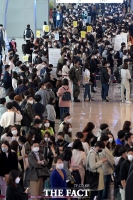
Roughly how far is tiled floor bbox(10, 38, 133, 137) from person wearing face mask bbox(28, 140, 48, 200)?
19.7ft

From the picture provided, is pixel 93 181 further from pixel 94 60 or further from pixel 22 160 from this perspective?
pixel 94 60

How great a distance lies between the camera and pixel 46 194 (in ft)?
28.8

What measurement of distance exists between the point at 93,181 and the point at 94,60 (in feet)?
39.2

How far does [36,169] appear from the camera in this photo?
356 inches

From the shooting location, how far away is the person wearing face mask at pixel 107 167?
366 inches

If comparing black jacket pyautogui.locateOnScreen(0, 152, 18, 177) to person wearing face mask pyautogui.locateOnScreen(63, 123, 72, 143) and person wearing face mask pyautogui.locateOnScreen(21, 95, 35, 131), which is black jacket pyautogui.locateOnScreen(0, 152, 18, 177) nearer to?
person wearing face mask pyautogui.locateOnScreen(63, 123, 72, 143)

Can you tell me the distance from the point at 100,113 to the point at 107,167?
7936 mm

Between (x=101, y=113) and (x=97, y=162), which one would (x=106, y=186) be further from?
(x=101, y=113)

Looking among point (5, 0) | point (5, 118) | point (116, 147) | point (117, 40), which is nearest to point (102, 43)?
point (117, 40)

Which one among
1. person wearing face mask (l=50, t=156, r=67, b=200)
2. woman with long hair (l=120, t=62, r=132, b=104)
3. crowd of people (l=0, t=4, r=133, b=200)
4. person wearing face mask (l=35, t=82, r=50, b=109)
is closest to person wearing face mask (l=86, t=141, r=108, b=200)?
crowd of people (l=0, t=4, r=133, b=200)

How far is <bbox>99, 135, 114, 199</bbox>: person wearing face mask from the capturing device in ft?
30.5

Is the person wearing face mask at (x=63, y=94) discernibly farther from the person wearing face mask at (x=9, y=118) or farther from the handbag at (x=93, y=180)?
the handbag at (x=93, y=180)

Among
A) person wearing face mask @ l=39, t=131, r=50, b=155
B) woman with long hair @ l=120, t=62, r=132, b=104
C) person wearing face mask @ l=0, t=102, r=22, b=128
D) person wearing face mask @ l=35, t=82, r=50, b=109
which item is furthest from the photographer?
woman with long hair @ l=120, t=62, r=132, b=104

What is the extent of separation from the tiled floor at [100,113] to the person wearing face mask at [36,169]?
601 centimetres
